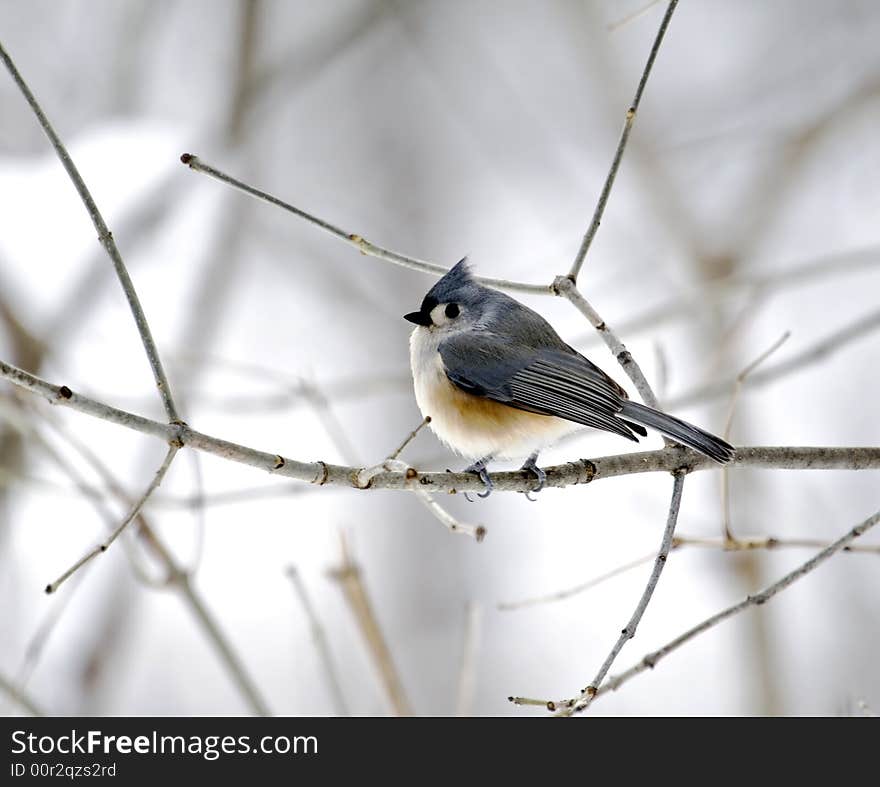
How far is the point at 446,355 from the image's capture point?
7.69 feet

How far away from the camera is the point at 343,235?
1.56 meters

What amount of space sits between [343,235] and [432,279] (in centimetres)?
322

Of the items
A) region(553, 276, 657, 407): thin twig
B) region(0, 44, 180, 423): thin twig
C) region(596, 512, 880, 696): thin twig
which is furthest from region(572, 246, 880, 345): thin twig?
region(0, 44, 180, 423): thin twig

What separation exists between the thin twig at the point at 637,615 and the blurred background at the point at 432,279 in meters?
2.05

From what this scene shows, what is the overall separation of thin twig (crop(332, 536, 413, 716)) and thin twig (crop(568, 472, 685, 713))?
0.45 m

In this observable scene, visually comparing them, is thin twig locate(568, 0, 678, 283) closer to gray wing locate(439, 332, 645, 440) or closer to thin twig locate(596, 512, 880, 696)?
gray wing locate(439, 332, 645, 440)

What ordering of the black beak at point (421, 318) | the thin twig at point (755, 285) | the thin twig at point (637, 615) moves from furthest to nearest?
the thin twig at point (755, 285), the black beak at point (421, 318), the thin twig at point (637, 615)

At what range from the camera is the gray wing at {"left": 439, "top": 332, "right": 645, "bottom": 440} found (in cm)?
213

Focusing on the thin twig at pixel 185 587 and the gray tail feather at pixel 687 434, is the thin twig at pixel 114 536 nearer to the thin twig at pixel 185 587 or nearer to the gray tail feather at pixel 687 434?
the thin twig at pixel 185 587

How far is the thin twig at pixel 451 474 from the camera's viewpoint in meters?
1.22

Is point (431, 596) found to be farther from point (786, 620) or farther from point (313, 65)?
point (313, 65)

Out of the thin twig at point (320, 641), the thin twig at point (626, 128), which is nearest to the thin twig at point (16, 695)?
the thin twig at point (320, 641)
